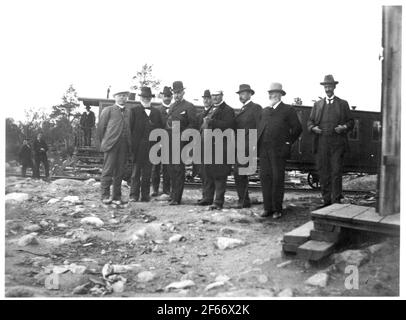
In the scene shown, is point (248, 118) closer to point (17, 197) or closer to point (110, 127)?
point (110, 127)

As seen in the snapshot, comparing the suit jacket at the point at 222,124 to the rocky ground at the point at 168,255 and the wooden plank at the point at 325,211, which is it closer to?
the rocky ground at the point at 168,255

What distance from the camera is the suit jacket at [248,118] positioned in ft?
19.2

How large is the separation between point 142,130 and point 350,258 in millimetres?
4207

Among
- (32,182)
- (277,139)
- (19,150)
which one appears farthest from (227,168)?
(19,150)

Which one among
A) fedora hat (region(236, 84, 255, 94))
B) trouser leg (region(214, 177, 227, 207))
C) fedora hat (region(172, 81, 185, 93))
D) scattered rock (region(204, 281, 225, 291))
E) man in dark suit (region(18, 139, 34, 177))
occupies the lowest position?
scattered rock (region(204, 281, 225, 291))

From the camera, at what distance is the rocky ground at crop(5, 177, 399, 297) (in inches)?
122

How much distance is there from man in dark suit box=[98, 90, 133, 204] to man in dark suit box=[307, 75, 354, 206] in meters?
2.95

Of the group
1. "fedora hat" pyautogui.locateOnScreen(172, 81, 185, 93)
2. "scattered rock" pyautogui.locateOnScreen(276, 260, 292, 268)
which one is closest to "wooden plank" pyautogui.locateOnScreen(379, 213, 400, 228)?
"scattered rock" pyautogui.locateOnScreen(276, 260, 292, 268)

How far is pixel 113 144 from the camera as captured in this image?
615 centimetres

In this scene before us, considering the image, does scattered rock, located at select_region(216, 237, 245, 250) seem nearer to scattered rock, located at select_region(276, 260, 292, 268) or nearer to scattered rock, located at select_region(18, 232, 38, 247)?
scattered rock, located at select_region(276, 260, 292, 268)

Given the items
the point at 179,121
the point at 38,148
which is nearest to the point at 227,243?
the point at 179,121

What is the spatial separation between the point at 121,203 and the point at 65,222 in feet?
3.94

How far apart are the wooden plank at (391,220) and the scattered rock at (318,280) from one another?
661 millimetres

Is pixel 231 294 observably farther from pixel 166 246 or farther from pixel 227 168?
pixel 227 168
